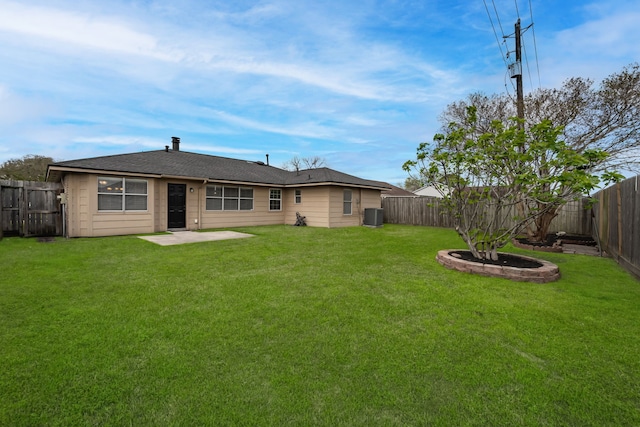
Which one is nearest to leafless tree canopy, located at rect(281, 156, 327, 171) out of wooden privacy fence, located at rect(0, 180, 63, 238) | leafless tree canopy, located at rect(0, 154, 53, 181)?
leafless tree canopy, located at rect(0, 154, 53, 181)

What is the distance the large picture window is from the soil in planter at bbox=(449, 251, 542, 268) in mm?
9324

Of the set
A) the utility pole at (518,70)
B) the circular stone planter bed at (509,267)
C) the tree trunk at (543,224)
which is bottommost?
the circular stone planter bed at (509,267)

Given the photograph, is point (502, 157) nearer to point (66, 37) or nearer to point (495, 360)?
point (495, 360)

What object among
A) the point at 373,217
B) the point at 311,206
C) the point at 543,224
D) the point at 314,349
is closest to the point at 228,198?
the point at 311,206

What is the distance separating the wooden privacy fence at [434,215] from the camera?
36.7 feet

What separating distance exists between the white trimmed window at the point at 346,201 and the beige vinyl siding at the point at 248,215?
319 centimetres

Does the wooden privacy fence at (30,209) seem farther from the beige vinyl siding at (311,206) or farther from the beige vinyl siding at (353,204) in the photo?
the beige vinyl siding at (353,204)

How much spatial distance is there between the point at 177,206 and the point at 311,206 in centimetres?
574

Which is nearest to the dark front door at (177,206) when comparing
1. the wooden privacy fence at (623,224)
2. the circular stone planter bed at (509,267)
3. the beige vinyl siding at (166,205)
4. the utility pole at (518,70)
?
the beige vinyl siding at (166,205)

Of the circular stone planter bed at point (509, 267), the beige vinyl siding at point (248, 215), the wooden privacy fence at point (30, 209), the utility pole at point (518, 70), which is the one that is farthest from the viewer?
the beige vinyl siding at point (248, 215)

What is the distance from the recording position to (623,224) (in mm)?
5547

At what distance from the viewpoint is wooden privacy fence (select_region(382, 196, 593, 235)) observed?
11189 mm

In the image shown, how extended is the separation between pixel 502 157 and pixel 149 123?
17131 mm

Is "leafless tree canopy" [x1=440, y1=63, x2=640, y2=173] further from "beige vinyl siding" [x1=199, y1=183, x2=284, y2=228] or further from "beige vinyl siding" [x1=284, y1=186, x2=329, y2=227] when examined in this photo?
"beige vinyl siding" [x1=199, y1=183, x2=284, y2=228]
